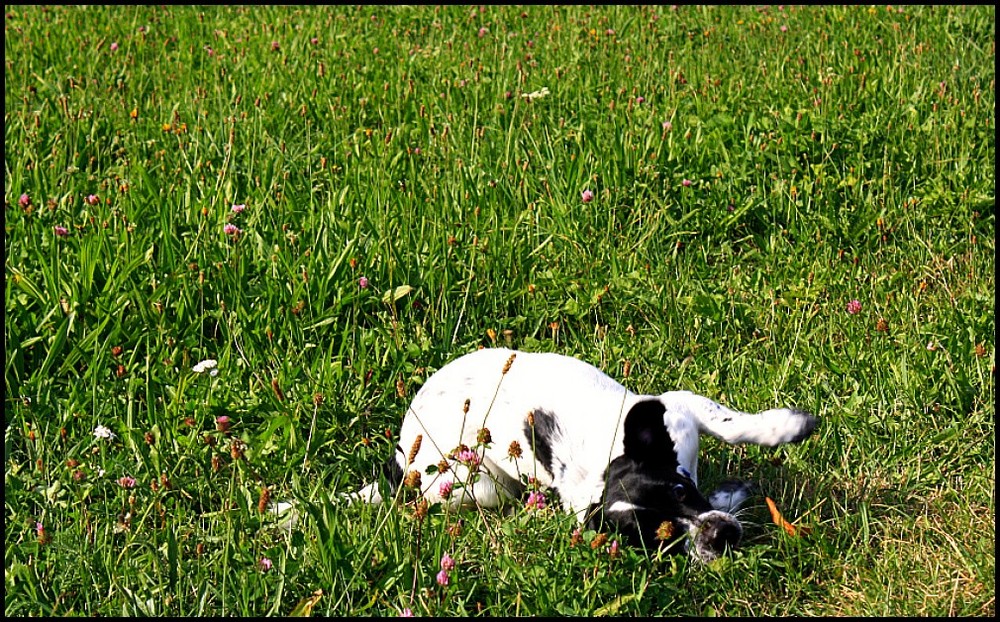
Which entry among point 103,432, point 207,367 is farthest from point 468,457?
point 207,367

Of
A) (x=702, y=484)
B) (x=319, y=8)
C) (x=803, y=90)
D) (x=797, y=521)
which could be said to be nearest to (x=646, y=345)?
(x=702, y=484)

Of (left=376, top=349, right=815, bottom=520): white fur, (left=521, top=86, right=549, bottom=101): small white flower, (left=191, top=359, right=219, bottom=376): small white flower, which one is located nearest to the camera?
(left=376, top=349, right=815, bottom=520): white fur

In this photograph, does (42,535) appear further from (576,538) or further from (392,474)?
(576,538)

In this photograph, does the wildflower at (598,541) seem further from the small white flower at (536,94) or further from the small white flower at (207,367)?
the small white flower at (536,94)

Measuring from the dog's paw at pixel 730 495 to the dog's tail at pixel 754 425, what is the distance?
0.18m

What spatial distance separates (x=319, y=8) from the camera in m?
7.88

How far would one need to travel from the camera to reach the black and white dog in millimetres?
2945

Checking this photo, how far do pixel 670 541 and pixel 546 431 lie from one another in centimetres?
55

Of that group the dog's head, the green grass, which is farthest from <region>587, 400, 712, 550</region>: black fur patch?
the green grass

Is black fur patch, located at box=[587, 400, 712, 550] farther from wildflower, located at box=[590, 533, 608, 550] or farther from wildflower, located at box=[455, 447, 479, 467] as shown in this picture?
wildflower, located at box=[455, 447, 479, 467]

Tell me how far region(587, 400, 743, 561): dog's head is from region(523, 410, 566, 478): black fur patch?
0.25 metres

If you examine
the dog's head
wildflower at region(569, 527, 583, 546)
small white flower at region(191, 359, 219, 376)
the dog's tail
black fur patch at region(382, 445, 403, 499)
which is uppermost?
the dog's tail

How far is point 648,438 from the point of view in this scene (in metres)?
3.11

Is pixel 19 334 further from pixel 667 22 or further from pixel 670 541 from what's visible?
pixel 667 22
